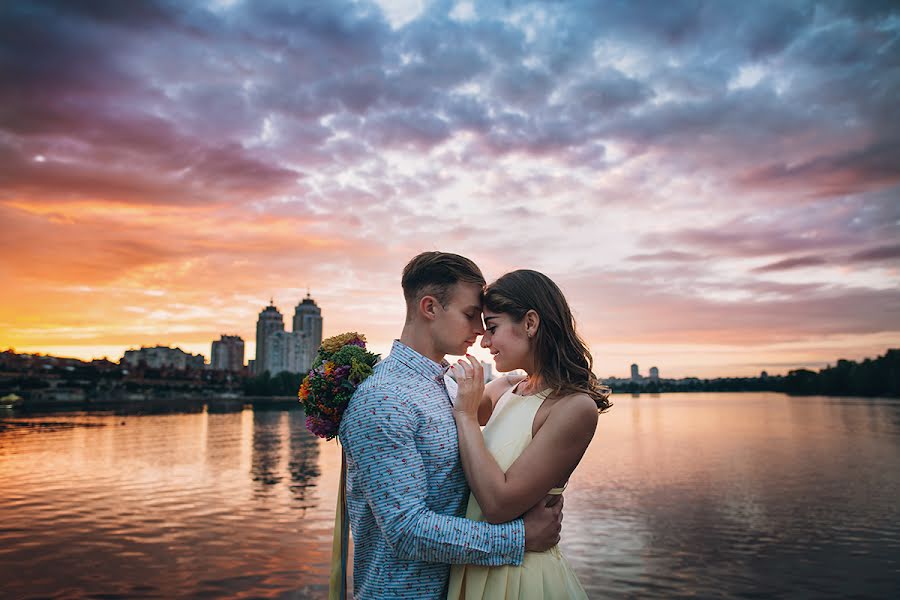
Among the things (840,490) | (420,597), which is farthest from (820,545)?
(420,597)

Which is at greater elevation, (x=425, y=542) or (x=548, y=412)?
(x=548, y=412)

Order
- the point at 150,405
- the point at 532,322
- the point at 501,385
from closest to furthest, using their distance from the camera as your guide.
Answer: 1. the point at 532,322
2. the point at 501,385
3. the point at 150,405

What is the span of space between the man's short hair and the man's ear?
2 cm

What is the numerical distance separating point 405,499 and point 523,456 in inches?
26.2

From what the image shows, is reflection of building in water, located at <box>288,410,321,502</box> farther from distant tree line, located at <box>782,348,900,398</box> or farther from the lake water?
distant tree line, located at <box>782,348,900,398</box>

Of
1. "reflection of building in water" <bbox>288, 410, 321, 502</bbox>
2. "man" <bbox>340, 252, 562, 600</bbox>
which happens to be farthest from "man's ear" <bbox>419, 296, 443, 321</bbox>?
"reflection of building in water" <bbox>288, 410, 321, 502</bbox>

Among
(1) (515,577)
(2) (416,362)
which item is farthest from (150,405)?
(1) (515,577)

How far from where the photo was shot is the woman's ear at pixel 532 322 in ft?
11.6

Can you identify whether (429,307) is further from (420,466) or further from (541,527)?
(541,527)

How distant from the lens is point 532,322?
3541 mm

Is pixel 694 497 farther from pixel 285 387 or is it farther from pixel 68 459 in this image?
pixel 285 387

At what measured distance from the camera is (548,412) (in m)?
3.39

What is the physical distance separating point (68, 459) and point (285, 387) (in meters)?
128

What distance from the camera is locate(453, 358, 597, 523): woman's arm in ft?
9.84
